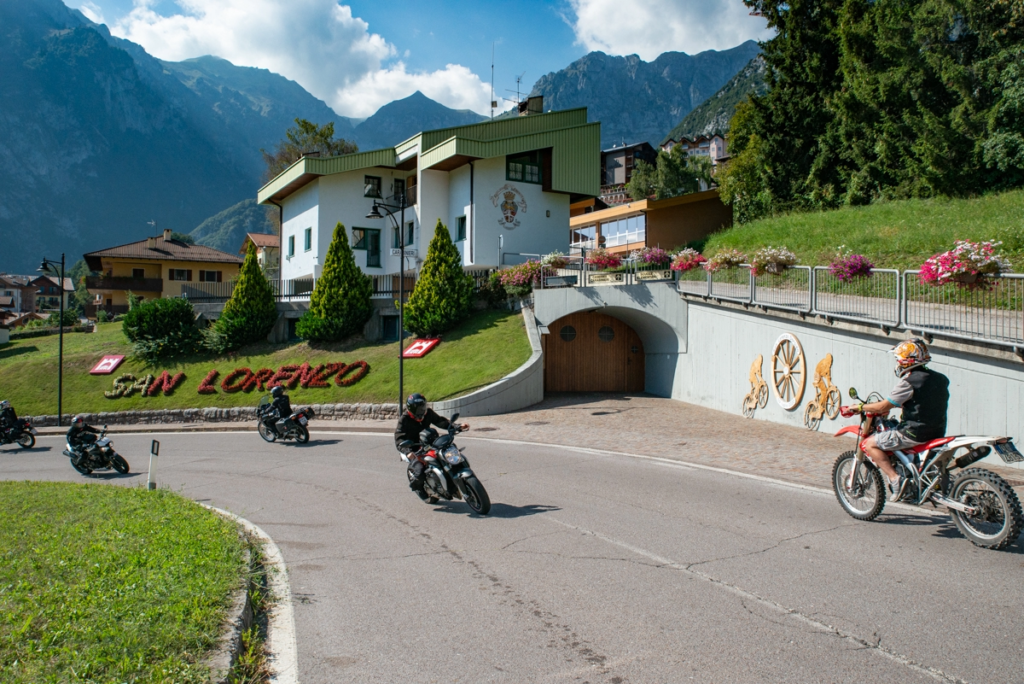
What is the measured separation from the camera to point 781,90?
38375 millimetres

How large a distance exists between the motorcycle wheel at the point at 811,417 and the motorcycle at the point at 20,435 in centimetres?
2231

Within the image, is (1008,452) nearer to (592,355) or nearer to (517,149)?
(592,355)

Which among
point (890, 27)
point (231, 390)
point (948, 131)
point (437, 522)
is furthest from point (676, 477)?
point (890, 27)

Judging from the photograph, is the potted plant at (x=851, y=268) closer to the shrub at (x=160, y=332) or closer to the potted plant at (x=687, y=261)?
the potted plant at (x=687, y=261)

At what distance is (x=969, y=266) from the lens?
11430mm

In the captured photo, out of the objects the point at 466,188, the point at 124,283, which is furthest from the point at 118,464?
the point at 124,283

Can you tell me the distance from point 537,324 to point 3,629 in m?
19.5

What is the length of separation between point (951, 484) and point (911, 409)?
834mm

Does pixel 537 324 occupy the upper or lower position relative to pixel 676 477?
upper

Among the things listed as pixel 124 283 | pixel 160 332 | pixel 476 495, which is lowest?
pixel 476 495

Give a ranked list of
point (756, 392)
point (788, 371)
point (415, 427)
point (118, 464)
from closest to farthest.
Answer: point (415, 427) < point (118, 464) < point (788, 371) < point (756, 392)

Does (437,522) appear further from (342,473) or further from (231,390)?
(231,390)

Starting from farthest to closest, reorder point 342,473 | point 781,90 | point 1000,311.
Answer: point 781,90
point 342,473
point 1000,311

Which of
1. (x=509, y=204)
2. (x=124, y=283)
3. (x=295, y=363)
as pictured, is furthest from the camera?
(x=124, y=283)
